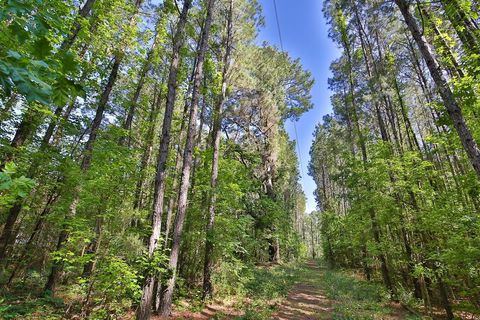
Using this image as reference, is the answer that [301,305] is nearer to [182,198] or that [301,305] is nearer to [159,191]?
[182,198]

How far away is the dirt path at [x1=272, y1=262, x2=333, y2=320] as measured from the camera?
774 cm

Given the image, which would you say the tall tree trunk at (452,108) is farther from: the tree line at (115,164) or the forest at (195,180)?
the tree line at (115,164)

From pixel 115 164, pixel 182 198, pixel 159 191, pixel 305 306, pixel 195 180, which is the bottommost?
pixel 305 306

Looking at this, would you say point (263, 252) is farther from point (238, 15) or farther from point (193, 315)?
point (238, 15)

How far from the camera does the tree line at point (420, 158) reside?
5.58 meters

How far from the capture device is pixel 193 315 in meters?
7.34

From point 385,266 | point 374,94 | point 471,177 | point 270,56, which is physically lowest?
point 385,266

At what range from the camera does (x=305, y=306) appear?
29.7 feet

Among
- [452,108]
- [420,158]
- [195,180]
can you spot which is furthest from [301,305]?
[452,108]

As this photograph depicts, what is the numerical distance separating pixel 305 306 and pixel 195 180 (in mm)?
6461

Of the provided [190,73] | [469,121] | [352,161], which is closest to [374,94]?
[352,161]

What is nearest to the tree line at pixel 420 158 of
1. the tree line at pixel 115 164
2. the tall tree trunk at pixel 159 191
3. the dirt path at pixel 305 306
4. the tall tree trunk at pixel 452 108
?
the tall tree trunk at pixel 452 108

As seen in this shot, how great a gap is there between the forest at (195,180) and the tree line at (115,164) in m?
0.05

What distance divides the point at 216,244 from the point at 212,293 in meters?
1.65
